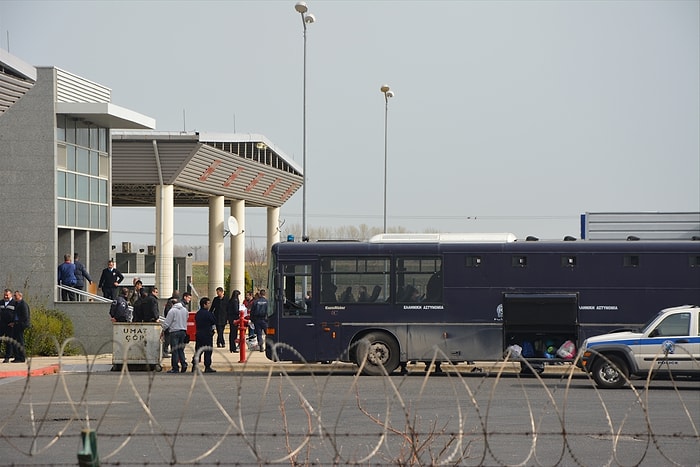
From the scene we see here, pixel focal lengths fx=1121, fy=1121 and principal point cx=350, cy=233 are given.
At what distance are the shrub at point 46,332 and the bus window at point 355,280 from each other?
7.92 metres

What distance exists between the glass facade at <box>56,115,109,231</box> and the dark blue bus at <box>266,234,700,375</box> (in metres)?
11.5

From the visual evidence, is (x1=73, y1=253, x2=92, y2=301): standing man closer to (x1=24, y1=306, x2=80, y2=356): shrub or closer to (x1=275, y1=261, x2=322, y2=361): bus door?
(x1=24, y1=306, x2=80, y2=356): shrub

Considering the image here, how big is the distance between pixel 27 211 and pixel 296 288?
11309mm

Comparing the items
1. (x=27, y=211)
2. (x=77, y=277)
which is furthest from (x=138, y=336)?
(x=27, y=211)

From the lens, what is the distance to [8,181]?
107ft

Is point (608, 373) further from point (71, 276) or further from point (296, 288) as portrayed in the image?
point (71, 276)

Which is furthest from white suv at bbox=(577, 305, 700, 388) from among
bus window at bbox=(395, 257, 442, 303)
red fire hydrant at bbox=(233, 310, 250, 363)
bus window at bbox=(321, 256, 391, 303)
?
red fire hydrant at bbox=(233, 310, 250, 363)

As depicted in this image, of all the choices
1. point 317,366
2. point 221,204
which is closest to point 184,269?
point 221,204

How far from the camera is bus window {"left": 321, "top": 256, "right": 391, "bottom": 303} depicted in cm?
2514

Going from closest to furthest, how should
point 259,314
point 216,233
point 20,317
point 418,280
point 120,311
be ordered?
point 418,280, point 20,317, point 120,311, point 259,314, point 216,233

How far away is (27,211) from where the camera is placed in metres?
32.9

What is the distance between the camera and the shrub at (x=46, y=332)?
1155 inches

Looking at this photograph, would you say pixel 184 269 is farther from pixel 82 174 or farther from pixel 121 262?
pixel 82 174

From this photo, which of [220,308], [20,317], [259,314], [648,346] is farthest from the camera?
[259,314]
